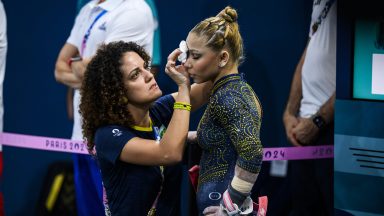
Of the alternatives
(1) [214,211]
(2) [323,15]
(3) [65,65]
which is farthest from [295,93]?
(1) [214,211]

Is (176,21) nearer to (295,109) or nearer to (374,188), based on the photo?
(295,109)

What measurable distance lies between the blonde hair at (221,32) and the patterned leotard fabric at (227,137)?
0.40ft

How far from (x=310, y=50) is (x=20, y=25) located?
2034mm

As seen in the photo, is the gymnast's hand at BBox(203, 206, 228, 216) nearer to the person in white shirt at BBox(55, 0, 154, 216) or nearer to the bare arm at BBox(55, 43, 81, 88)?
the person in white shirt at BBox(55, 0, 154, 216)

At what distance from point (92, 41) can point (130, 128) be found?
142 centimetres

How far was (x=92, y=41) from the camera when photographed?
13.4ft

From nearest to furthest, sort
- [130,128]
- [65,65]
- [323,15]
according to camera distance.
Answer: [130,128]
[323,15]
[65,65]

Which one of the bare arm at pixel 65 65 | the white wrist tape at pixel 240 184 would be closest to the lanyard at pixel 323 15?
the bare arm at pixel 65 65

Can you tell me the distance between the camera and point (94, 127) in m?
2.81

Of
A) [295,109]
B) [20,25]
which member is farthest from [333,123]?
[20,25]

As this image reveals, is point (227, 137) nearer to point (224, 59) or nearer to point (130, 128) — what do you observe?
point (224, 59)

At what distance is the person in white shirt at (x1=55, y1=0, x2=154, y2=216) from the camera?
3.97 metres

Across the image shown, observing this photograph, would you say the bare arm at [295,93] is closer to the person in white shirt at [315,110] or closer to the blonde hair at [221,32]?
the person in white shirt at [315,110]

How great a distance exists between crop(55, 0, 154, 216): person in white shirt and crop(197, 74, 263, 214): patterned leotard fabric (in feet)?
4.85
